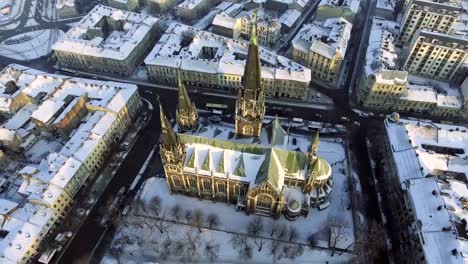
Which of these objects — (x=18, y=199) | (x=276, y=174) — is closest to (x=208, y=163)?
(x=276, y=174)

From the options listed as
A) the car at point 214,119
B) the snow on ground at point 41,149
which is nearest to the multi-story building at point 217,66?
the car at point 214,119

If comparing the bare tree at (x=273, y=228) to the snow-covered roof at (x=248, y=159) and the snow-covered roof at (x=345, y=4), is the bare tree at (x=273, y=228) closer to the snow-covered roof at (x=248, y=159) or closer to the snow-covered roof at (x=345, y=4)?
the snow-covered roof at (x=248, y=159)

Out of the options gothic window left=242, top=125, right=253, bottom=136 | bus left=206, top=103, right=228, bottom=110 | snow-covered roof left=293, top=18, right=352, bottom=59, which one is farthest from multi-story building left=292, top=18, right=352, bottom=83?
gothic window left=242, top=125, right=253, bottom=136

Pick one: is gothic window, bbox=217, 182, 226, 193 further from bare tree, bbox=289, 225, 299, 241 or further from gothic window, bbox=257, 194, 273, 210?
bare tree, bbox=289, 225, 299, 241

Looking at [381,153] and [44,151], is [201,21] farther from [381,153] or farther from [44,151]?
[381,153]

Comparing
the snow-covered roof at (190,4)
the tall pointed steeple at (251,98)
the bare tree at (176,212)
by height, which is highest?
the tall pointed steeple at (251,98)

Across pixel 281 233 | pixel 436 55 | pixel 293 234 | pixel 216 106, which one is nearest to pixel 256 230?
pixel 281 233
